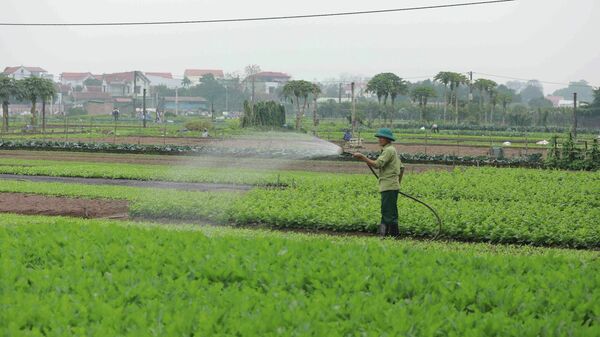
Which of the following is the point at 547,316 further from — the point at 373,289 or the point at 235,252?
the point at 235,252

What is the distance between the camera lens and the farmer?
13.4m

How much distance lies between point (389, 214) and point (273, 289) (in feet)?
21.7

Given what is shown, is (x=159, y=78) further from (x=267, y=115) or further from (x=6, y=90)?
(x=267, y=115)

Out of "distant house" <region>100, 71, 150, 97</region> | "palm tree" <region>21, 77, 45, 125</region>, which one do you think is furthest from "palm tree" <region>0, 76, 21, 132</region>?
"distant house" <region>100, 71, 150, 97</region>

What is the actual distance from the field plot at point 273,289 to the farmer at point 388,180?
13.6 ft

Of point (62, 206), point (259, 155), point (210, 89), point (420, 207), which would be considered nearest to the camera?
point (420, 207)

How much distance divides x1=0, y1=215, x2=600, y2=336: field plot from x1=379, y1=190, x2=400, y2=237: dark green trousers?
13.6 feet

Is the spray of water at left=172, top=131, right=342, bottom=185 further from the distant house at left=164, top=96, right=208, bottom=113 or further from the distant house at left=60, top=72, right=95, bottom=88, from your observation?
the distant house at left=60, top=72, right=95, bottom=88

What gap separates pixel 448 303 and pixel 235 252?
2890 mm

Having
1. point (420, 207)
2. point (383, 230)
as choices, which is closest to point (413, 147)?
point (420, 207)

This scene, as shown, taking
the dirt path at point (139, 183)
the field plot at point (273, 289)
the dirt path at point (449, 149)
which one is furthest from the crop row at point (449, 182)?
the dirt path at point (449, 149)

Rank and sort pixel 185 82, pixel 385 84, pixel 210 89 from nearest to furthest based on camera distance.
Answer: pixel 385 84, pixel 210 89, pixel 185 82

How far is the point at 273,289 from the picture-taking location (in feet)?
24.1

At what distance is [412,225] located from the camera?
14.1m
